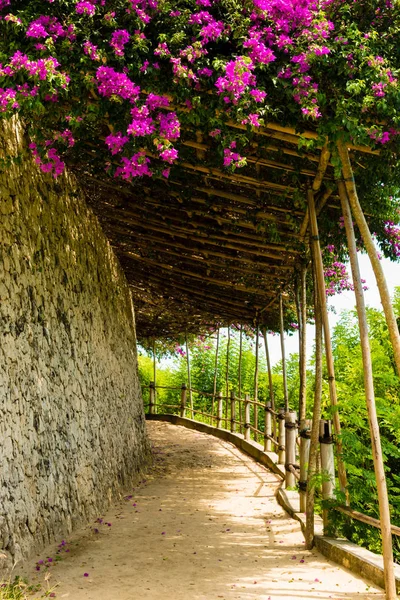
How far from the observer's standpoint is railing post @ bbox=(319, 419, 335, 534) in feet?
14.5

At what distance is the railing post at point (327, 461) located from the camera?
173 inches

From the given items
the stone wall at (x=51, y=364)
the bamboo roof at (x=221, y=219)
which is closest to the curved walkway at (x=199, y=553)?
the stone wall at (x=51, y=364)

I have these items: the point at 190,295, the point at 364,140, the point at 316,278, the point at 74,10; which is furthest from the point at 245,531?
the point at 190,295

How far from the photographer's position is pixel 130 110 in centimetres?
344

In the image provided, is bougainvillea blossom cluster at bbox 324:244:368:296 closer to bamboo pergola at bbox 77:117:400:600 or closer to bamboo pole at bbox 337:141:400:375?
bamboo pergola at bbox 77:117:400:600

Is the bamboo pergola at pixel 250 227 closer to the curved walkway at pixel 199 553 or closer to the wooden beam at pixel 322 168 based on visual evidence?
the wooden beam at pixel 322 168

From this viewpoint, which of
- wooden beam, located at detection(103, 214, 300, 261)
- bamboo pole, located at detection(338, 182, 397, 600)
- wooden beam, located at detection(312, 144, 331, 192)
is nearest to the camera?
bamboo pole, located at detection(338, 182, 397, 600)

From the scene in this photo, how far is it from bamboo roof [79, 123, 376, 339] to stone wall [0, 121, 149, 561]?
0.72 m

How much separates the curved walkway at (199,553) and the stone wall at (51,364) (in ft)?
1.19

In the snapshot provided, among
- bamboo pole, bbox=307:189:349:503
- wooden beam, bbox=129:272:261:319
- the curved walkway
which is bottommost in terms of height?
the curved walkway

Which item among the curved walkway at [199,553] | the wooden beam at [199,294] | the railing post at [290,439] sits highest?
the wooden beam at [199,294]

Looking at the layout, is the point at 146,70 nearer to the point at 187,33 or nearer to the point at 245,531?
the point at 187,33

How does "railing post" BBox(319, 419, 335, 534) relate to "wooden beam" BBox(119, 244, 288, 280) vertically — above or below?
below

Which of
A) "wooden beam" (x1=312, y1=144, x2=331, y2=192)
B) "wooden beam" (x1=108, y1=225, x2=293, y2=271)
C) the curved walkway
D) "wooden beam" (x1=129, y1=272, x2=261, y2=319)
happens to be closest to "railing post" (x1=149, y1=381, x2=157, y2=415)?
"wooden beam" (x1=129, y1=272, x2=261, y2=319)
